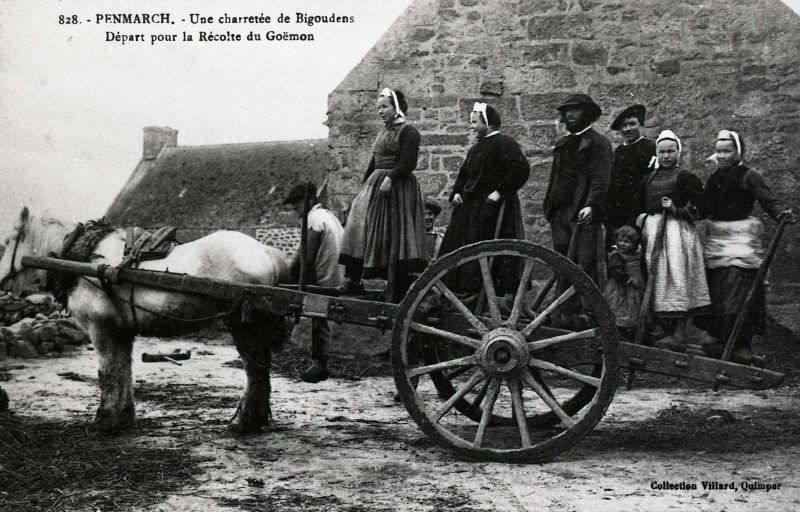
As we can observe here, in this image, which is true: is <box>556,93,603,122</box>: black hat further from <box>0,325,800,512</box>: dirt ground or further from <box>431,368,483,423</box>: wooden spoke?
<box>0,325,800,512</box>: dirt ground

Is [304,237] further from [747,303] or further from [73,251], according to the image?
[747,303]

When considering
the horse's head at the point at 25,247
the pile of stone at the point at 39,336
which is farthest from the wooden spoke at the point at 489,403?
the pile of stone at the point at 39,336

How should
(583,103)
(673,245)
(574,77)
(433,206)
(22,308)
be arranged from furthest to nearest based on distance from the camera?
(22,308) → (574,77) → (433,206) → (583,103) → (673,245)

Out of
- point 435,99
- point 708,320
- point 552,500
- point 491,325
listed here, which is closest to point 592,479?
A: point 552,500

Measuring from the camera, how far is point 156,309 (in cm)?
498

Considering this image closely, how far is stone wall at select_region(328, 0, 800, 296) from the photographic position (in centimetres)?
795

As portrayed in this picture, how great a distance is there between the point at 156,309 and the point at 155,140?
30.0 meters

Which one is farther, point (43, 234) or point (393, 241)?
point (43, 234)

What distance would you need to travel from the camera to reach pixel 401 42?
8672 millimetres

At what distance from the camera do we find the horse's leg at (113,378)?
5004mm

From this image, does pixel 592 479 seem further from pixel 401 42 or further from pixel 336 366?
pixel 401 42

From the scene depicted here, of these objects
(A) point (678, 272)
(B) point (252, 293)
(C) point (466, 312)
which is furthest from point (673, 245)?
(B) point (252, 293)

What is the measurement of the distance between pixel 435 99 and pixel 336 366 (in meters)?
3.39

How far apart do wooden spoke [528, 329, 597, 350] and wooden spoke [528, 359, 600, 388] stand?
0.09 metres
